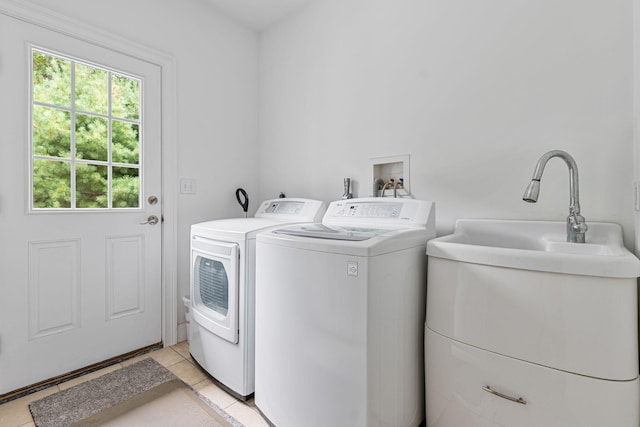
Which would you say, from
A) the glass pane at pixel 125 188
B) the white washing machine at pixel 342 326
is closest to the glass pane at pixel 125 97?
the glass pane at pixel 125 188

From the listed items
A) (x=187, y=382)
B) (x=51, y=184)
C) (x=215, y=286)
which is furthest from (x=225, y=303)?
(x=51, y=184)

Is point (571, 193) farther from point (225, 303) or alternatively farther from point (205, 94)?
point (205, 94)

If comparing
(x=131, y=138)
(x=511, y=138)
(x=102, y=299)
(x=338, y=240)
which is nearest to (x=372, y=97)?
(x=511, y=138)

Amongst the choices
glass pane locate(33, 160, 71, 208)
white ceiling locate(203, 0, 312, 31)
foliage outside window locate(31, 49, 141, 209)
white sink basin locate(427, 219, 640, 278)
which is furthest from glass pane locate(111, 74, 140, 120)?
white sink basin locate(427, 219, 640, 278)

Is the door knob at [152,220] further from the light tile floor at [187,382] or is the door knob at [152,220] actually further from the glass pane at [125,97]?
the light tile floor at [187,382]

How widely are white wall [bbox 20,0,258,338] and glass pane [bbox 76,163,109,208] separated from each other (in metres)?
0.43

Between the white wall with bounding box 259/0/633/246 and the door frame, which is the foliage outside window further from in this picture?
the white wall with bounding box 259/0/633/246

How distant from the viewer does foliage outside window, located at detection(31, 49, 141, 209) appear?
5.53ft

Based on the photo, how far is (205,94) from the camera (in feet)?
7.79

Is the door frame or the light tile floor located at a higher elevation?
the door frame

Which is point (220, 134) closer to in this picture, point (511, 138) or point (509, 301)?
point (511, 138)

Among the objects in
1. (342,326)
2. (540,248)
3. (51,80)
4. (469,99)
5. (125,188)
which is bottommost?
(342,326)

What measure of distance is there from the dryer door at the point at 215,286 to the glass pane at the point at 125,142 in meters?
0.74

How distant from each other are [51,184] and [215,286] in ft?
3.61
